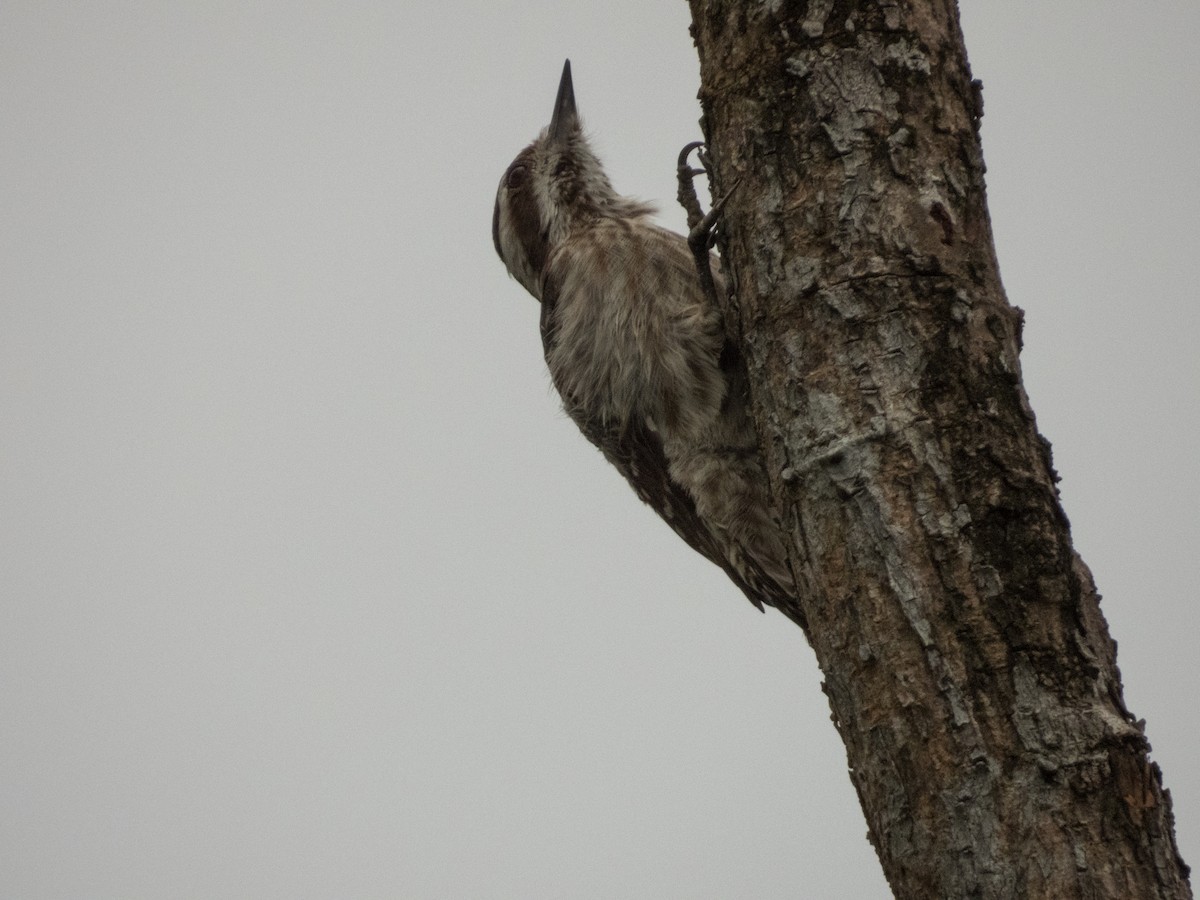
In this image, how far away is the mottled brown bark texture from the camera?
6.48ft

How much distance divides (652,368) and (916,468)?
1.91 metres

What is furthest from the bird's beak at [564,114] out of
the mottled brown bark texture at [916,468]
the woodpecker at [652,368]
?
the mottled brown bark texture at [916,468]

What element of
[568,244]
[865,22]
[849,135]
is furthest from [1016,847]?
[568,244]

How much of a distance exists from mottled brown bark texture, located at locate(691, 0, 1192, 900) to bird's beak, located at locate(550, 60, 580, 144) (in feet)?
8.27

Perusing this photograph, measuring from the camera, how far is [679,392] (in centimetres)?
397

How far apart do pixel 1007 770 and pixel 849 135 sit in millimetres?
1240

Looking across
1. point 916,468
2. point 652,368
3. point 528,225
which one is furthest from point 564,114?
point 916,468

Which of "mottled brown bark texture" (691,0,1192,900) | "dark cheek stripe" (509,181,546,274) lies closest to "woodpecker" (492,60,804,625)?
"dark cheek stripe" (509,181,546,274)

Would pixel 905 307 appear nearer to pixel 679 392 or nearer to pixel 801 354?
pixel 801 354

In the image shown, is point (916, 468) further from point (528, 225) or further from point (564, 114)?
point (564, 114)

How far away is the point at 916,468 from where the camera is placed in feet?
7.16

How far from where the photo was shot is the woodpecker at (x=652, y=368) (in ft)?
12.9

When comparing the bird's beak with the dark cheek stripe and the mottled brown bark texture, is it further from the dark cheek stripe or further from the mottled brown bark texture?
the mottled brown bark texture

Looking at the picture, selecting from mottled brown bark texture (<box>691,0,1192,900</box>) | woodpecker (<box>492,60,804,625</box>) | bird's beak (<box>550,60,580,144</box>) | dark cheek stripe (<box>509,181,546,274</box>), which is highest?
bird's beak (<box>550,60,580,144</box>)
